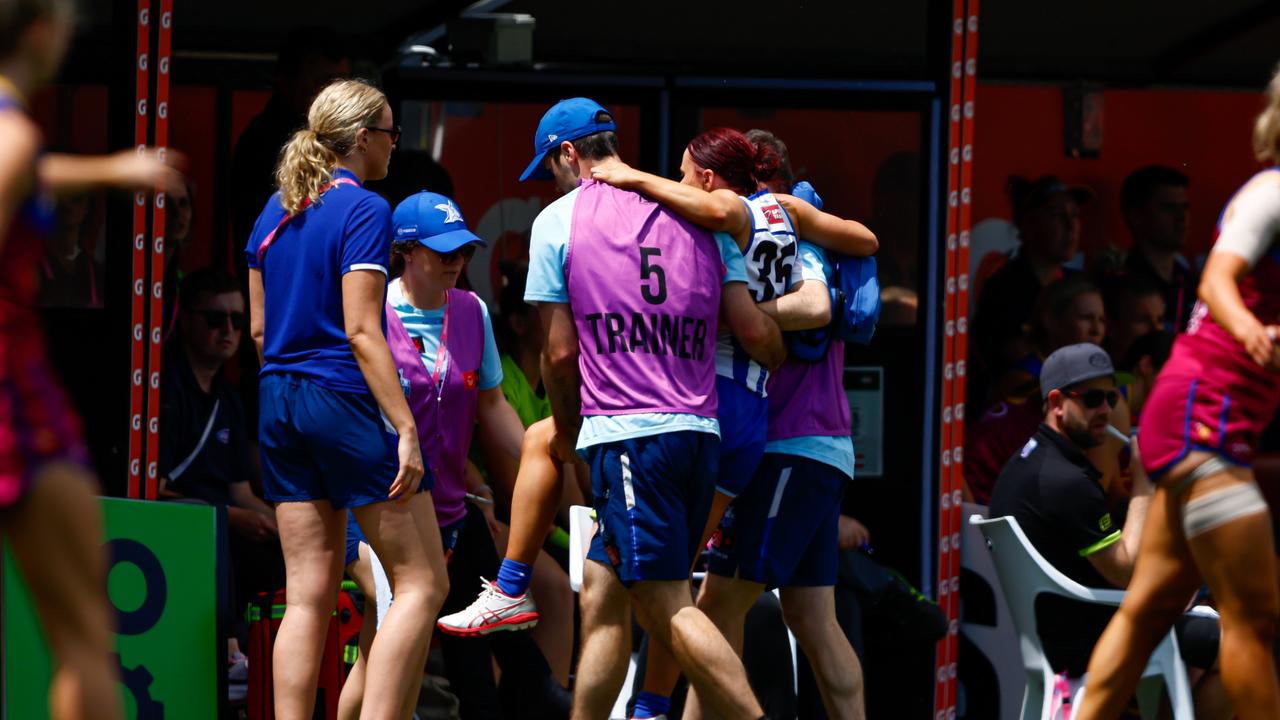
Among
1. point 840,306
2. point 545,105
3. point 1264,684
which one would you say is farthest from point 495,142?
point 1264,684

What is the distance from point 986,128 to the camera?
8750 millimetres

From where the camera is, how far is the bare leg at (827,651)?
16.9 ft

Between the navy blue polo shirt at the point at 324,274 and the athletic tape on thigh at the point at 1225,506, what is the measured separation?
205 centimetres

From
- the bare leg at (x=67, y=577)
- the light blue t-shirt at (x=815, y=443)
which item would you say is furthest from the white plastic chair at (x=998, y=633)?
the bare leg at (x=67, y=577)

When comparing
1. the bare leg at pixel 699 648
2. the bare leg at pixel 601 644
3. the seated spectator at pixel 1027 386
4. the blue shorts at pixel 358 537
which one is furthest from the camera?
the seated spectator at pixel 1027 386

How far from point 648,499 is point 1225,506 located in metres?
1.36

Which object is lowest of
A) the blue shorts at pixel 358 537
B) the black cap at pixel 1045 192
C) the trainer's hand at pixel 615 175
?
the blue shorts at pixel 358 537

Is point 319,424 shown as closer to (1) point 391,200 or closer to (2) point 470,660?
(2) point 470,660

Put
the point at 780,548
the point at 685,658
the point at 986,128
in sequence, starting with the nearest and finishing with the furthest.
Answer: the point at 685,658, the point at 780,548, the point at 986,128

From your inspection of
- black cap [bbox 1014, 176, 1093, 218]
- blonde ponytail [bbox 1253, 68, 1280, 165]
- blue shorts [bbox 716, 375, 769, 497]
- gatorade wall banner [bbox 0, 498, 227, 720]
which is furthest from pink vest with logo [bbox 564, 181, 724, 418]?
black cap [bbox 1014, 176, 1093, 218]

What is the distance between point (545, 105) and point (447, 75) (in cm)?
41

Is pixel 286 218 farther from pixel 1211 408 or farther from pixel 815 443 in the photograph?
pixel 1211 408

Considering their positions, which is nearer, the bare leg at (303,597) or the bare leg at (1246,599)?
the bare leg at (1246,599)

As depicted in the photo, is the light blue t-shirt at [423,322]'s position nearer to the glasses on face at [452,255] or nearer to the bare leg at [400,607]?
the glasses on face at [452,255]
